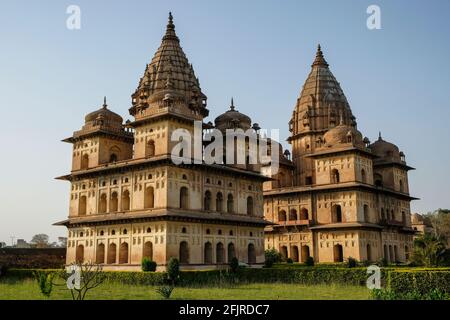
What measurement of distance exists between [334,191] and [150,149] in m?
19.2

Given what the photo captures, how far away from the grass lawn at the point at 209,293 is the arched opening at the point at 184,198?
356 inches

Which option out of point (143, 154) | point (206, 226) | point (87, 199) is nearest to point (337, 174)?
point (206, 226)

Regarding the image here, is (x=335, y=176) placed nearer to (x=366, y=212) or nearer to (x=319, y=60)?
(x=366, y=212)

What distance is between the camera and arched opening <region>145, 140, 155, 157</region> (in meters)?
39.1

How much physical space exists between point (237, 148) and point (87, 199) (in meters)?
13.3

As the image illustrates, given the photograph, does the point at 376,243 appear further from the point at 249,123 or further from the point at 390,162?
the point at 249,123

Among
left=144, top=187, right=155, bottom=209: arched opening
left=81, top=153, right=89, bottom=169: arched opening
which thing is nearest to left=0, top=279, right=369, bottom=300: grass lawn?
left=144, top=187, right=155, bottom=209: arched opening

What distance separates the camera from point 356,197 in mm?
47562

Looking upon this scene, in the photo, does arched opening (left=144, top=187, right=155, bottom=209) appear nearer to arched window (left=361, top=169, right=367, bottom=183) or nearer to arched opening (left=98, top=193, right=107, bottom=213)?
arched opening (left=98, top=193, right=107, bottom=213)

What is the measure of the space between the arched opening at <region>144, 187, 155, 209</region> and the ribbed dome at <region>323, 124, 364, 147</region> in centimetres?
2004

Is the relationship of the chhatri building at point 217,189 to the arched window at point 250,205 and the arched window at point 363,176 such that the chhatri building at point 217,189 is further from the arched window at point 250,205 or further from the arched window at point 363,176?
the arched window at point 363,176

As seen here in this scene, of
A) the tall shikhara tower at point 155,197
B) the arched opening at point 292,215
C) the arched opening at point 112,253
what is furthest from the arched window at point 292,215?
the arched opening at point 112,253

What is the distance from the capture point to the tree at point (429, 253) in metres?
36.1

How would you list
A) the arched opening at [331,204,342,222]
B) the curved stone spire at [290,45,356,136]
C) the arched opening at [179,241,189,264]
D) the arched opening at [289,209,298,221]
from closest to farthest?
the arched opening at [179,241,189,264], the arched opening at [331,204,342,222], the arched opening at [289,209,298,221], the curved stone spire at [290,45,356,136]
